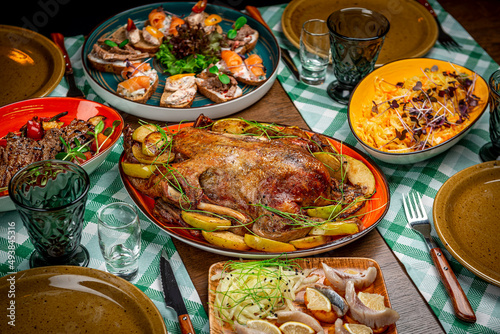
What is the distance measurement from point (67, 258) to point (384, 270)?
5.04 ft

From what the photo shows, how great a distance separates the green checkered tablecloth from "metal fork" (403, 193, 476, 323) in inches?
1.7

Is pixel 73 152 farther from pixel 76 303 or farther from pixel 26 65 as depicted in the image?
pixel 26 65

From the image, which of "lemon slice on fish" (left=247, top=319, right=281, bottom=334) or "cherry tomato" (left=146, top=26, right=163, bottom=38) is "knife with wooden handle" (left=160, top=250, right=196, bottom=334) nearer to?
"lemon slice on fish" (left=247, top=319, right=281, bottom=334)

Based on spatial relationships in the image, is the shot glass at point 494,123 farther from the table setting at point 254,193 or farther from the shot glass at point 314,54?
the shot glass at point 314,54

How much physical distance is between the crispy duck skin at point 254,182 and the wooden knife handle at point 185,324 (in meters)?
0.50

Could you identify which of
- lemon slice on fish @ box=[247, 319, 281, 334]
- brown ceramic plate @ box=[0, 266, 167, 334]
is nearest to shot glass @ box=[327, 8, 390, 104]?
lemon slice on fish @ box=[247, 319, 281, 334]

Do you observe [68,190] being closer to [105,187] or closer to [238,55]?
[105,187]

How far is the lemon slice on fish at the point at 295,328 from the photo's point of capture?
1.79m

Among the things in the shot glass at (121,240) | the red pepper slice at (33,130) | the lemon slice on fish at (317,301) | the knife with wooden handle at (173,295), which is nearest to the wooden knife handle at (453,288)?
the lemon slice on fish at (317,301)

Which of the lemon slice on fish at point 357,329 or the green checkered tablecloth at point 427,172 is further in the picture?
the green checkered tablecloth at point 427,172

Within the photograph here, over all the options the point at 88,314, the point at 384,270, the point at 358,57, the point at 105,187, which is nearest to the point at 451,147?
the point at 358,57

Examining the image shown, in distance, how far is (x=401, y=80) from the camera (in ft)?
10.2

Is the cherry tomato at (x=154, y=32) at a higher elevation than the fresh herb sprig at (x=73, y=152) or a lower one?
higher

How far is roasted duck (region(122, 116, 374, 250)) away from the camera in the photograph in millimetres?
2168
